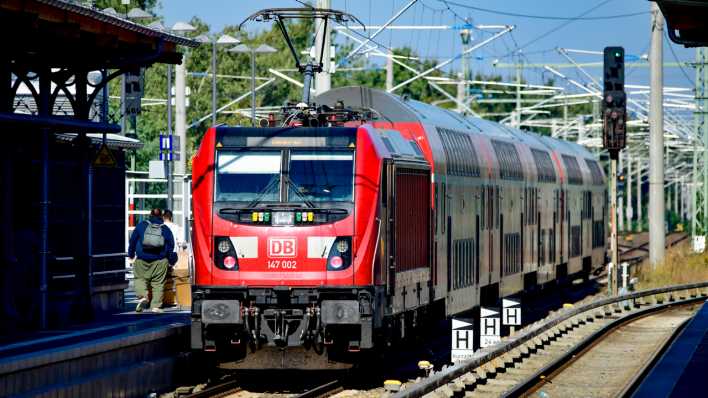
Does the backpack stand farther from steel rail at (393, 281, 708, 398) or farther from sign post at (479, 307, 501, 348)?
steel rail at (393, 281, 708, 398)

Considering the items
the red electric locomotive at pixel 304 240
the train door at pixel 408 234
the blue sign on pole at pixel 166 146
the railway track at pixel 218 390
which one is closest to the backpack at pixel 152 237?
the red electric locomotive at pixel 304 240

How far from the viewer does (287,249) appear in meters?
16.3

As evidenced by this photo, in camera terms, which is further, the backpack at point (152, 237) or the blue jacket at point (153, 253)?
the blue jacket at point (153, 253)

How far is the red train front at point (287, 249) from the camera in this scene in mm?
16203

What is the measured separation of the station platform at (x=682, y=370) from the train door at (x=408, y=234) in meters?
3.26

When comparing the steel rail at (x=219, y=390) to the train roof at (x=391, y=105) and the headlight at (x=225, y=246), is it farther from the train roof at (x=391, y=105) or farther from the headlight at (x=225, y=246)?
the train roof at (x=391, y=105)

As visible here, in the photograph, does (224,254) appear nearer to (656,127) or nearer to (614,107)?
(614,107)

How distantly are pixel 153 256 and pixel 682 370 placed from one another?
28.3 feet

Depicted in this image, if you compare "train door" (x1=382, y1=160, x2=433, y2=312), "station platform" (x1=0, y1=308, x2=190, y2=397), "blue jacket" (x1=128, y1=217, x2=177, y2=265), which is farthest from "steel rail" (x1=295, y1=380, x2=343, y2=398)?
"blue jacket" (x1=128, y1=217, x2=177, y2=265)

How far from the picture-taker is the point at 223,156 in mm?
16891

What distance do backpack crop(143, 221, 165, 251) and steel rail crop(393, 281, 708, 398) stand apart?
533 cm

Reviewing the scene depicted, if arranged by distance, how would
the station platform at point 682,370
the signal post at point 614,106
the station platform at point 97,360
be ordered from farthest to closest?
the signal post at point 614,106
the station platform at point 682,370
the station platform at point 97,360

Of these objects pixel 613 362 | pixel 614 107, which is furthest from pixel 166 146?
pixel 613 362

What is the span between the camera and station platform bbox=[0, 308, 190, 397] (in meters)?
13.5
